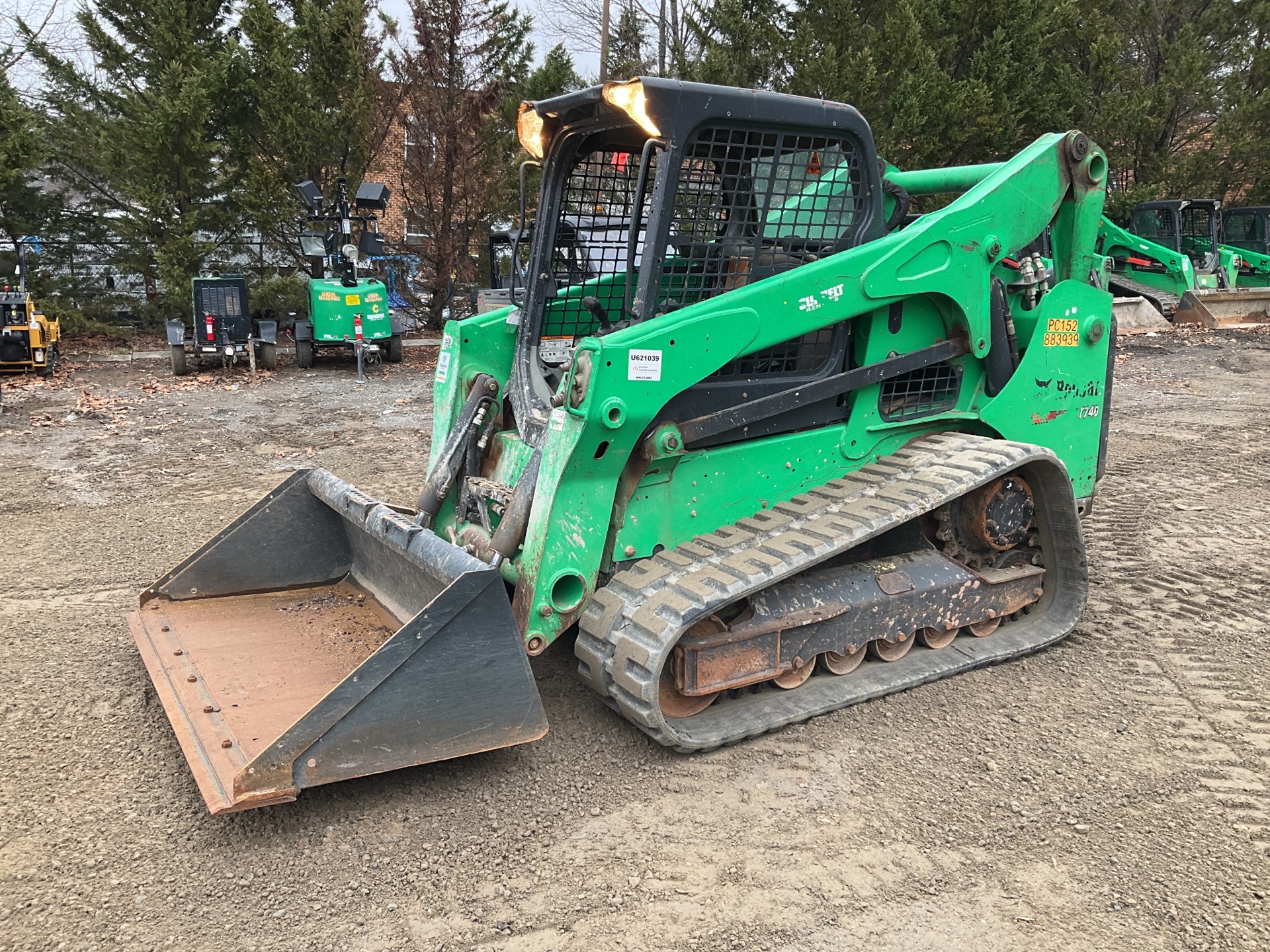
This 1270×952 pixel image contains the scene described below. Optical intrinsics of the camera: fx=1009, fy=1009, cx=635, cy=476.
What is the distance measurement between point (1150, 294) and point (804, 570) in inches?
692

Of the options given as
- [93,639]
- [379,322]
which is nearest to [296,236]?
[379,322]

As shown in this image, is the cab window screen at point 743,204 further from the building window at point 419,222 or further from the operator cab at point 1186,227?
the operator cab at point 1186,227

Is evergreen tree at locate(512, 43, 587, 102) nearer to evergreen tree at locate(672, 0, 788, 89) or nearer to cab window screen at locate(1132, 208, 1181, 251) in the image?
evergreen tree at locate(672, 0, 788, 89)

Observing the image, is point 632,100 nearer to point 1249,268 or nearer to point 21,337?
point 21,337

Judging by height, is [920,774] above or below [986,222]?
below

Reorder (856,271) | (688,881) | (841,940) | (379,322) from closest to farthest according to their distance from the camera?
(841,940)
(688,881)
(856,271)
(379,322)

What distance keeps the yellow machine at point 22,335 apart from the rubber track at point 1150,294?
16360 millimetres

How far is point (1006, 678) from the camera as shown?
4.09 m

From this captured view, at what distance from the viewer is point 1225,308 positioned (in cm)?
1858

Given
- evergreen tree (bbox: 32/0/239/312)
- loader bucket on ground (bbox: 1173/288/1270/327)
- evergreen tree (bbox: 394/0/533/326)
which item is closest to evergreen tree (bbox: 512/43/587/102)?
evergreen tree (bbox: 394/0/533/326)

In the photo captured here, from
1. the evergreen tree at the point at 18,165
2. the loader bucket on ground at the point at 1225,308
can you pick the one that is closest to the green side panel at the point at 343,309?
the evergreen tree at the point at 18,165

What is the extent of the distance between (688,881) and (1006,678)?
6.28ft

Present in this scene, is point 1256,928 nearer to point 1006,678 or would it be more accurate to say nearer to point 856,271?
point 1006,678

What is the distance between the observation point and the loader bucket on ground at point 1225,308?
17.9 m
